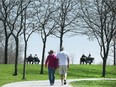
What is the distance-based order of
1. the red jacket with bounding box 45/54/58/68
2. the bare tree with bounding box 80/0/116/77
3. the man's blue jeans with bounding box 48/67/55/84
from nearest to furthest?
the man's blue jeans with bounding box 48/67/55/84
the red jacket with bounding box 45/54/58/68
the bare tree with bounding box 80/0/116/77

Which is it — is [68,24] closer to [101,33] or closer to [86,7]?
[86,7]

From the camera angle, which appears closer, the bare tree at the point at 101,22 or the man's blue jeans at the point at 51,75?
the man's blue jeans at the point at 51,75

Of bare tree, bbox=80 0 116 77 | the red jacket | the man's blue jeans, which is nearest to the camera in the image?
the man's blue jeans

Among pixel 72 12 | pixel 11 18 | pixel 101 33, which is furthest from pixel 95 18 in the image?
pixel 11 18

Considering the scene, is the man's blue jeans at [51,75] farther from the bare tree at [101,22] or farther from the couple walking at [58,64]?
the bare tree at [101,22]

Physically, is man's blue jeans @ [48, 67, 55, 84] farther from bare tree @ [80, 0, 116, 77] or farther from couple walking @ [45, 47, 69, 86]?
bare tree @ [80, 0, 116, 77]

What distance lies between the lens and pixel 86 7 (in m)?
48.2

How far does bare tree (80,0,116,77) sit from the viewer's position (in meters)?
44.2

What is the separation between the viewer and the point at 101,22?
147ft

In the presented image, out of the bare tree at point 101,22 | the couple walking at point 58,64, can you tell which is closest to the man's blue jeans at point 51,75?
the couple walking at point 58,64

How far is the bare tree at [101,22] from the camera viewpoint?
145 feet

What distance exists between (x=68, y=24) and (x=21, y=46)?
39207 mm

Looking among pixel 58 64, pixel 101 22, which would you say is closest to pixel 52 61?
pixel 58 64

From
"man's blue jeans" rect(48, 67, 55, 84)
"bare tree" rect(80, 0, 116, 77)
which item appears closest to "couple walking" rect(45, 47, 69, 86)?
"man's blue jeans" rect(48, 67, 55, 84)
